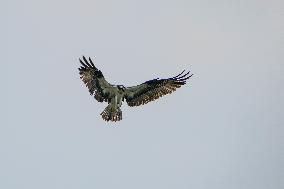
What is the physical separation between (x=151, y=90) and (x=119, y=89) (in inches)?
56.8

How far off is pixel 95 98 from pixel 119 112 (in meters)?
1.38

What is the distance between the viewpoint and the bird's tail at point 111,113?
24312mm

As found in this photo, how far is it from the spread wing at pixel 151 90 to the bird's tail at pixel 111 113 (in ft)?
2.88

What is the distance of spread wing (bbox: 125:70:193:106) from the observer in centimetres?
2525

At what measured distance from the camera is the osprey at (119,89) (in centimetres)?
2492

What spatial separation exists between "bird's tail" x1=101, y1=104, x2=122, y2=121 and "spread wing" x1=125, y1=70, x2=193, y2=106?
0.88m

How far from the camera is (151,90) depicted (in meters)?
25.6

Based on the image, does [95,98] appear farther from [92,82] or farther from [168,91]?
[168,91]

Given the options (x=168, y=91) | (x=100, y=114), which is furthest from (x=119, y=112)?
(x=168, y=91)

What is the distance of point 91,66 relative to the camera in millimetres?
24797

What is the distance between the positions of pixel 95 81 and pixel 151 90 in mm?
2425

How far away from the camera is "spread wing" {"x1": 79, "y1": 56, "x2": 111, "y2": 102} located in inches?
981

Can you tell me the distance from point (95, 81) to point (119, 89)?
3.50ft

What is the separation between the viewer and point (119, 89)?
989 inches
